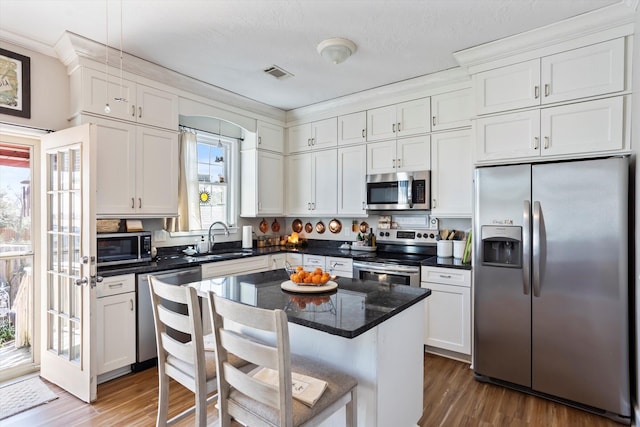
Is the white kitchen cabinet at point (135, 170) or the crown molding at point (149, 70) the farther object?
the white kitchen cabinet at point (135, 170)

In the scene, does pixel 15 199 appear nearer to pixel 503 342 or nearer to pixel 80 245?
pixel 80 245

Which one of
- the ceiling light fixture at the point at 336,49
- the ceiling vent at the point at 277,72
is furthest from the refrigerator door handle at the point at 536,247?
the ceiling vent at the point at 277,72

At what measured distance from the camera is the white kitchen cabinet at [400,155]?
3.52m

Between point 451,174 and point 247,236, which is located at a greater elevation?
point 451,174

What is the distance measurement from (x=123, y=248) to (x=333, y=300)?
2158mm

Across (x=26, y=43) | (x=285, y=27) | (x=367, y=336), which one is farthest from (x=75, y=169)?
(x=367, y=336)

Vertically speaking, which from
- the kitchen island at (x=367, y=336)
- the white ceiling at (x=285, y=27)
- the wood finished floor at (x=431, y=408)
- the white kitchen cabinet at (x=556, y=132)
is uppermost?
the white ceiling at (x=285, y=27)

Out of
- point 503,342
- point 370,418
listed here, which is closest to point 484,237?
point 503,342

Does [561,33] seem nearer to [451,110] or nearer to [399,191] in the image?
[451,110]

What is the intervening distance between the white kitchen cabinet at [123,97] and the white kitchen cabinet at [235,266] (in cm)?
144

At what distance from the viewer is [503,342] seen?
260cm

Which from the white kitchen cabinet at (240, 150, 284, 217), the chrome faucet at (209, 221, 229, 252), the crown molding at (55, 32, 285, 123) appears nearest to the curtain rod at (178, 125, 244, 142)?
the white kitchen cabinet at (240, 150, 284, 217)

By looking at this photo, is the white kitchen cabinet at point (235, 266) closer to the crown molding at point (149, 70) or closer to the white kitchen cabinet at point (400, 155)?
the white kitchen cabinet at point (400, 155)

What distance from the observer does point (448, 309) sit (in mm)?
3066
